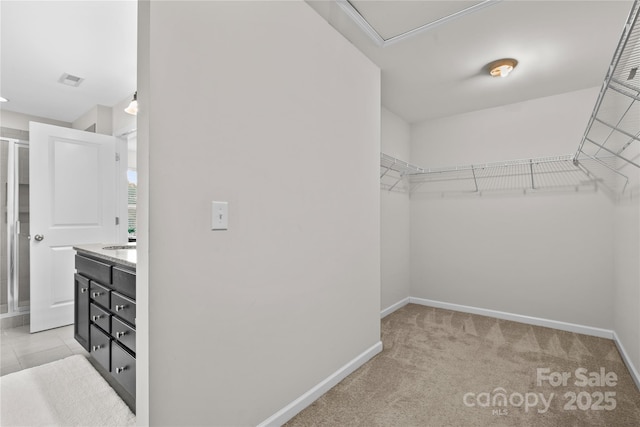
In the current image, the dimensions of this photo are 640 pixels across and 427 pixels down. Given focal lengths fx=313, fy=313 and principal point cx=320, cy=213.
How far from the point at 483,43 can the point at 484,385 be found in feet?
7.74

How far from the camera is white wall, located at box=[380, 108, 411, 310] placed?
3.43 metres

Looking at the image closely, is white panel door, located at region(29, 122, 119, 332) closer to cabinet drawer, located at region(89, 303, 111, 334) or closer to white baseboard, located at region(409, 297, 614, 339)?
cabinet drawer, located at region(89, 303, 111, 334)

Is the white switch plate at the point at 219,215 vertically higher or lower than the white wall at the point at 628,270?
higher

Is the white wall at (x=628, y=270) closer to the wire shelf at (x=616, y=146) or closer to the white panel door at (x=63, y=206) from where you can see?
the wire shelf at (x=616, y=146)

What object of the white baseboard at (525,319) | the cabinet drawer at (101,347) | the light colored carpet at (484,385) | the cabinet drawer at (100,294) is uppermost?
the cabinet drawer at (100,294)

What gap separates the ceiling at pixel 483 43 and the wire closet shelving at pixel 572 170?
308 mm

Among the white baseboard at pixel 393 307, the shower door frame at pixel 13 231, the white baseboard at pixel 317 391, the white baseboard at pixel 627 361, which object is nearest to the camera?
the white baseboard at pixel 317 391

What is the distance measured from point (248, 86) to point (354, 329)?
67.9 inches

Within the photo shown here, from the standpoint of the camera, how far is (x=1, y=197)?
342cm

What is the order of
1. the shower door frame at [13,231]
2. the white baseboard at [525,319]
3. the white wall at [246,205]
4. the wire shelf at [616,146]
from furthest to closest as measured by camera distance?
1. the shower door frame at [13,231]
2. the white baseboard at [525,319]
3. the wire shelf at [616,146]
4. the white wall at [246,205]

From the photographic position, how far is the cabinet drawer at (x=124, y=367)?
1.66 metres

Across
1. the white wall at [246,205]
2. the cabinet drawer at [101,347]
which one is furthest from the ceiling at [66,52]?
the cabinet drawer at [101,347]

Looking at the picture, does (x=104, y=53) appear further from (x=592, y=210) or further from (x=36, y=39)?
(x=592, y=210)

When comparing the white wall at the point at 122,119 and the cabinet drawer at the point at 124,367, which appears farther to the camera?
the white wall at the point at 122,119
